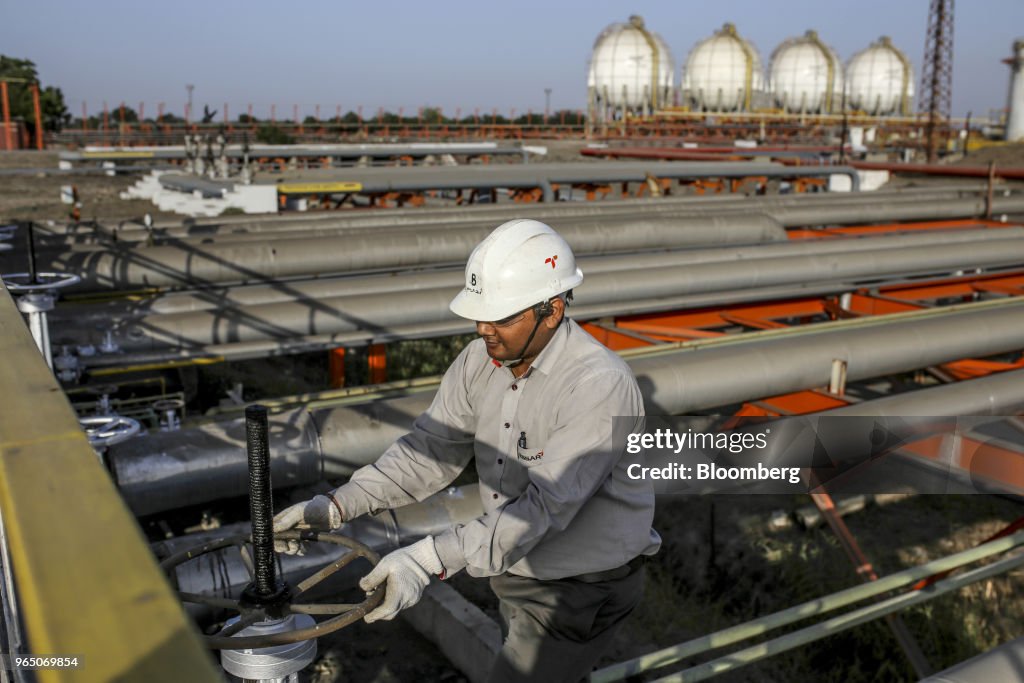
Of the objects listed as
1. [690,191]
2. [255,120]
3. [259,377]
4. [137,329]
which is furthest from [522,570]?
[255,120]

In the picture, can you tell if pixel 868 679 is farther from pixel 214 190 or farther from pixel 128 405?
pixel 214 190

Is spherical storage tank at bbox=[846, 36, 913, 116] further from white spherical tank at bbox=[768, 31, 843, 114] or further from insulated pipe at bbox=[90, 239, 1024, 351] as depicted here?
insulated pipe at bbox=[90, 239, 1024, 351]

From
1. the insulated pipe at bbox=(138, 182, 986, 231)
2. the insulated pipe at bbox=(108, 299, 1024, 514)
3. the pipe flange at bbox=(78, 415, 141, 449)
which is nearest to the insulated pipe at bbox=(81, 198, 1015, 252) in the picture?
the insulated pipe at bbox=(138, 182, 986, 231)

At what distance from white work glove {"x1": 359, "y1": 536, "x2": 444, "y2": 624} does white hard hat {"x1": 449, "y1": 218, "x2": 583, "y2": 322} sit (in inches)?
27.5

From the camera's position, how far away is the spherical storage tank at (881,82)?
5816 cm

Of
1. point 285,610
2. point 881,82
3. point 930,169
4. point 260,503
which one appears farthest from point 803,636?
point 881,82

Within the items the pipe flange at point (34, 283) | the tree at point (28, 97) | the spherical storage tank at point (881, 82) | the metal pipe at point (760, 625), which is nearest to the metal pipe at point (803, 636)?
the metal pipe at point (760, 625)

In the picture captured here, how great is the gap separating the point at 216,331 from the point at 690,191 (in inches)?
849

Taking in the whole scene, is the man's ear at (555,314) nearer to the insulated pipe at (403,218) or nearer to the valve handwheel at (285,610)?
the valve handwheel at (285,610)

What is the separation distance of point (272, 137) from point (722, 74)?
2852 centimetres

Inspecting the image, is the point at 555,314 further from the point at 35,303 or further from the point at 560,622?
the point at 35,303

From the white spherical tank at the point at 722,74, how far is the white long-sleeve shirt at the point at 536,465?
54256 mm

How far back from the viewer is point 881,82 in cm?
5794

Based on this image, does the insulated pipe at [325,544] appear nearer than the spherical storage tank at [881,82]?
Yes
